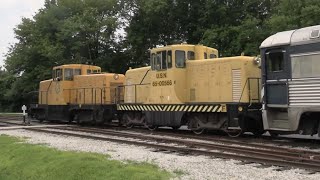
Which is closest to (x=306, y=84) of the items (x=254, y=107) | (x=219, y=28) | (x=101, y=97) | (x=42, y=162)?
(x=254, y=107)

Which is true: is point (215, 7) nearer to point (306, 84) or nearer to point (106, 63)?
point (106, 63)

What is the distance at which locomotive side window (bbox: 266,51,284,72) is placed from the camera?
13914 millimetres

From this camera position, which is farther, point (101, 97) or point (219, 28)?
point (219, 28)

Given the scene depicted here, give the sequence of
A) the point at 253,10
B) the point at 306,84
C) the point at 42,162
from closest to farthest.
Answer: the point at 42,162 → the point at 306,84 → the point at 253,10

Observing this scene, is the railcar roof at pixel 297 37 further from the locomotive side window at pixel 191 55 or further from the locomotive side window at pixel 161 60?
the locomotive side window at pixel 161 60

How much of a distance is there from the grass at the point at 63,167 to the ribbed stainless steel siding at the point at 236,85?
6896mm

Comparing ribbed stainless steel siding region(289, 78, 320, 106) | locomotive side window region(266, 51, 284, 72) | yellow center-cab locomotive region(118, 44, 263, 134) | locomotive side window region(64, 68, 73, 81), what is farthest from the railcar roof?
locomotive side window region(64, 68, 73, 81)

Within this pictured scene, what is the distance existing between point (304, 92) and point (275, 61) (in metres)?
1.68

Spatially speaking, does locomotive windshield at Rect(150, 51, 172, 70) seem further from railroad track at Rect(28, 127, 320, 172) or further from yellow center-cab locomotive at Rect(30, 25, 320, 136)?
railroad track at Rect(28, 127, 320, 172)

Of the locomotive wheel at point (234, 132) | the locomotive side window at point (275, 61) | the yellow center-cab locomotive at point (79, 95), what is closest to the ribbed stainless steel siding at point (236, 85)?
the locomotive wheel at point (234, 132)

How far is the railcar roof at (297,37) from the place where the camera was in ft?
42.1

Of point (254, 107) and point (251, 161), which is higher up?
point (254, 107)

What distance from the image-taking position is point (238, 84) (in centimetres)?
1670

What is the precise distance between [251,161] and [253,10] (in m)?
31.5
